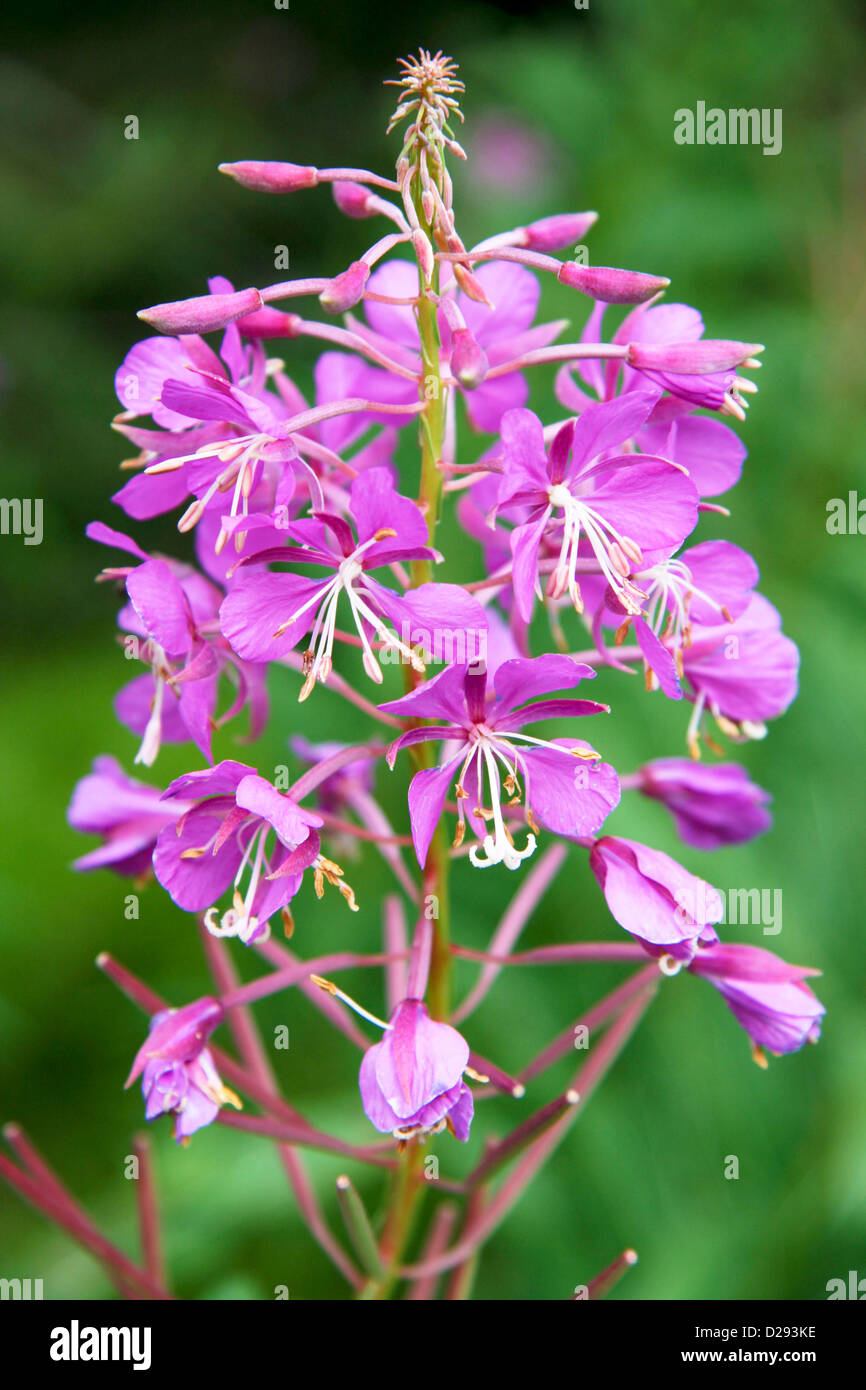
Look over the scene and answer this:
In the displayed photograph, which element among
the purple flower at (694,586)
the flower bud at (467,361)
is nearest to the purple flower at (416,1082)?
the purple flower at (694,586)

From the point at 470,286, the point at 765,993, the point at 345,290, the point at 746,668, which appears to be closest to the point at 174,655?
the point at 345,290

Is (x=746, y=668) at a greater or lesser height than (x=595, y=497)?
lesser

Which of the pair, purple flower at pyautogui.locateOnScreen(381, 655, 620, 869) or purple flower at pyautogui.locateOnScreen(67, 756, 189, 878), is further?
purple flower at pyautogui.locateOnScreen(67, 756, 189, 878)

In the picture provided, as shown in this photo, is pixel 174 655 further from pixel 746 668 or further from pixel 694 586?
pixel 746 668

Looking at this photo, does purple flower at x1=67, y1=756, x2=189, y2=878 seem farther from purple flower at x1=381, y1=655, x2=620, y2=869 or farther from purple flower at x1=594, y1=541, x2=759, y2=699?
purple flower at x1=594, y1=541, x2=759, y2=699

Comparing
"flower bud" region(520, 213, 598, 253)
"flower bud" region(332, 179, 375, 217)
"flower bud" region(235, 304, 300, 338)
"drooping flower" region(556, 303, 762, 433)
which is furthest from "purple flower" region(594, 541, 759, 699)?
"flower bud" region(332, 179, 375, 217)
